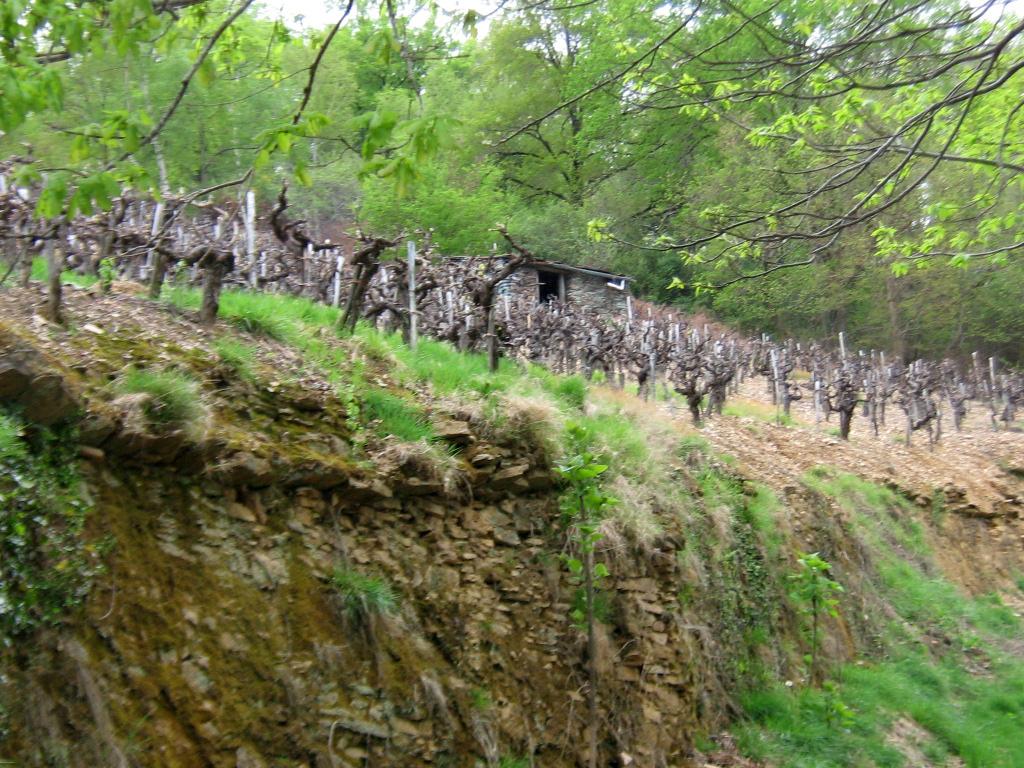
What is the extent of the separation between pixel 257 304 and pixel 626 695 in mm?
4358

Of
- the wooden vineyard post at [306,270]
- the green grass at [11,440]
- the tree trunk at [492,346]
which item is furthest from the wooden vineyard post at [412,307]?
the green grass at [11,440]

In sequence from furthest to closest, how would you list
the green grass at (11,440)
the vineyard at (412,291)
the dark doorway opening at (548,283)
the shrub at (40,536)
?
the dark doorway opening at (548,283)
the vineyard at (412,291)
the green grass at (11,440)
the shrub at (40,536)

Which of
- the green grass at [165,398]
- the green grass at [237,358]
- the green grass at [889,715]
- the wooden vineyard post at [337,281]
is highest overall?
the wooden vineyard post at [337,281]

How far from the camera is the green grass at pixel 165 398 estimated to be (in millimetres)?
4715

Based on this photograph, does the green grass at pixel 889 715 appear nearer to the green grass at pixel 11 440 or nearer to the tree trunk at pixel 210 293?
the tree trunk at pixel 210 293

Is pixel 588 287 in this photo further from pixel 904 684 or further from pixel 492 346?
pixel 904 684

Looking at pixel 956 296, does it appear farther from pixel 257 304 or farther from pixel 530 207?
pixel 257 304

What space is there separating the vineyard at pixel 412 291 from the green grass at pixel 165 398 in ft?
2.49

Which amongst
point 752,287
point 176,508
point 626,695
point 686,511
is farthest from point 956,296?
point 176,508

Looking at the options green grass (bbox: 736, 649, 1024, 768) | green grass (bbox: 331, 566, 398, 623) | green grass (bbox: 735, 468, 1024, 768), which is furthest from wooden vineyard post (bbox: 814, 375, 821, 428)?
green grass (bbox: 331, 566, 398, 623)

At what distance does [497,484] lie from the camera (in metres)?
6.70

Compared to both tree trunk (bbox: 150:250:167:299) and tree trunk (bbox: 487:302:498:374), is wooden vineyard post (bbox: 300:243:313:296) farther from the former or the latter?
tree trunk (bbox: 150:250:167:299)

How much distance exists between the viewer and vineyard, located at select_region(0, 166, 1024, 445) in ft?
22.6

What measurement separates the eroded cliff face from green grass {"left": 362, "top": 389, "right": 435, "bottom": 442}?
0.18m
